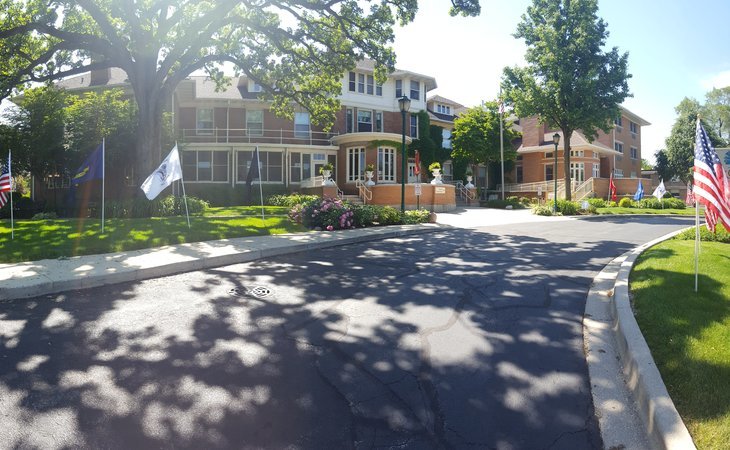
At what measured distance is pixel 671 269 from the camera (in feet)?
23.7

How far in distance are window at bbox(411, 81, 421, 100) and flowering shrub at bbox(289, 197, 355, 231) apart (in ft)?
84.7

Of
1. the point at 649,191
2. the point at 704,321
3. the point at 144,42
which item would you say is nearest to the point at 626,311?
the point at 704,321

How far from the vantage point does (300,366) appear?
4008mm

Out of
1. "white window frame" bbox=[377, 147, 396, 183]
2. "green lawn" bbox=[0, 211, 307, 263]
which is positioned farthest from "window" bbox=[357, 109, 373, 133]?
"green lawn" bbox=[0, 211, 307, 263]

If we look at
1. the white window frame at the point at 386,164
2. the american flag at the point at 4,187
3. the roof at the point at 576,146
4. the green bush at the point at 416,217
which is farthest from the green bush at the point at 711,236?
the roof at the point at 576,146

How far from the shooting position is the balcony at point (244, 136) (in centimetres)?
3353

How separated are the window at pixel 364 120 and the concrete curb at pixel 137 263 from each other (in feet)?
84.6

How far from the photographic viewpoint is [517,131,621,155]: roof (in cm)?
4261

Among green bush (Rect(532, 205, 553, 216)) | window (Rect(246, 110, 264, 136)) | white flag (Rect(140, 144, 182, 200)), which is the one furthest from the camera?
window (Rect(246, 110, 264, 136))

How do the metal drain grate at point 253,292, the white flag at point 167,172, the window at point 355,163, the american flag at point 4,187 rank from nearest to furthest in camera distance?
the metal drain grate at point 253,292, the american flag at point 4,187, the white flag at point 167,172, the window at point 355,163

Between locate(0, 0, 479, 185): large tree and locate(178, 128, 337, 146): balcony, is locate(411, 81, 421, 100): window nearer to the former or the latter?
locate(178, 128, 337, 146): balcony

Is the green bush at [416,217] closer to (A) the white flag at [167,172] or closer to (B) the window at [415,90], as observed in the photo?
(A) the white flag at [167,172]

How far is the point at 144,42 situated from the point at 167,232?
378 inches

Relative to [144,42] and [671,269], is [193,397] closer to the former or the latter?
[671,269]
